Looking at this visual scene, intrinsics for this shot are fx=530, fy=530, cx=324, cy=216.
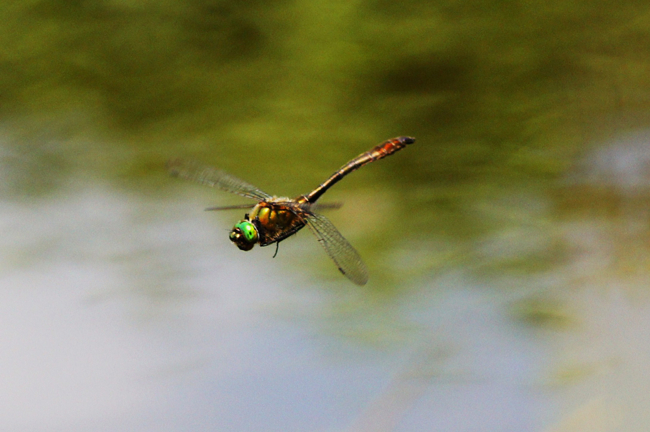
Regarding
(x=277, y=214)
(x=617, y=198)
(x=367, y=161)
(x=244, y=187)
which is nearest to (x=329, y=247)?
(x=277, y=214)

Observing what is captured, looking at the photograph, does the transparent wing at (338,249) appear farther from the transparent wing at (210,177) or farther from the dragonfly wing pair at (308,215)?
the transparent wing at (210,177)

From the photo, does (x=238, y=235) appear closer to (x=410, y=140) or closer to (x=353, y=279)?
(x=353, y=279)

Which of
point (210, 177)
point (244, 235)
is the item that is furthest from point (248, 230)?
point (210, 177)

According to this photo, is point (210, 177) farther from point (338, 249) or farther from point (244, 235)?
point (338, 249)

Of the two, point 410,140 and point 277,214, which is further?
point 410,140

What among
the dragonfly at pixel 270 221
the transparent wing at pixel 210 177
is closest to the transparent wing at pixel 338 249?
the dragonfly at pixel 270 221
